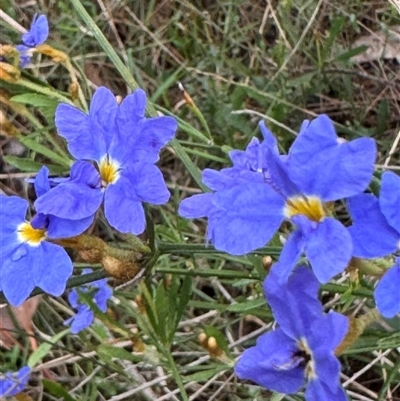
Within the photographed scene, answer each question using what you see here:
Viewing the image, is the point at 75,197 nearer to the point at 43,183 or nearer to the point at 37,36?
the point at 43,183

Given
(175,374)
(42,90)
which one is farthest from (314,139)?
(42,90)

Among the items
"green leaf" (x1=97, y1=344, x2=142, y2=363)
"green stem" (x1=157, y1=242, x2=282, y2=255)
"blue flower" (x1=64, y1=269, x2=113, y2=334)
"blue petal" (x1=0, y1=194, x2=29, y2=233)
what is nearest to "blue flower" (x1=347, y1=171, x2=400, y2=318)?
"green stem" (x1=157, y1=242, x2=282, y2=255)

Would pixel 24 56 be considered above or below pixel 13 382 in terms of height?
above

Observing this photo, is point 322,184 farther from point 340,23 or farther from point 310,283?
point 340,23

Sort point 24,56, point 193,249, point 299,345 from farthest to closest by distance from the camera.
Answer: point 24,56, point 193,249, point 299,345

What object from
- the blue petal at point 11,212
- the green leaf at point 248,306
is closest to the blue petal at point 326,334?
the blue petal at point 11,212

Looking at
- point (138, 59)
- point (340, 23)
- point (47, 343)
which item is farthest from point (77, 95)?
point (138, 59)

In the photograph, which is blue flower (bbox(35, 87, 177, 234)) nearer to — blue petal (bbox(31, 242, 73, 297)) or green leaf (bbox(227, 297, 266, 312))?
blue petal (bbox(31, 242, 73, 297))
